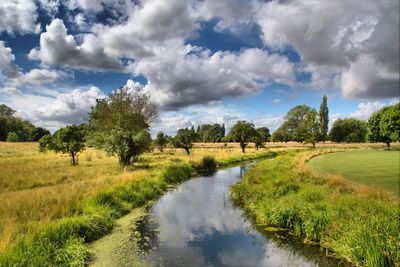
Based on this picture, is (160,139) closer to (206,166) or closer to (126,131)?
(206,166)

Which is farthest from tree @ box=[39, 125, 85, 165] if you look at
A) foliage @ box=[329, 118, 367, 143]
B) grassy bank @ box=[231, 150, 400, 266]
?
foliage @ box=[329, 118, 367, 143]

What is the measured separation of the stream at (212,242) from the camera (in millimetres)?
10281

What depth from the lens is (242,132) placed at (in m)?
72.4

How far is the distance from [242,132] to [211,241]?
61.0m

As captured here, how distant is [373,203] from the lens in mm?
12539

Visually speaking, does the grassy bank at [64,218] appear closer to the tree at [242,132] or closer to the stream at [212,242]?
the stream at [212,242]

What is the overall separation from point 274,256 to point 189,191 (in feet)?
45.6

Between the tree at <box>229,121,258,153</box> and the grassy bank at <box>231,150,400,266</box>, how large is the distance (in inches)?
2097

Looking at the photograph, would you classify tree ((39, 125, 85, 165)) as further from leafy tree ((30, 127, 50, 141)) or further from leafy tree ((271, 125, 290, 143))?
leafy tree ((271, 125, 290, 143))

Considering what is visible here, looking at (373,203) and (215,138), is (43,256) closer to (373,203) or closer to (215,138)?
(373,203)

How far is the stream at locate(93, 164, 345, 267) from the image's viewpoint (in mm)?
10281

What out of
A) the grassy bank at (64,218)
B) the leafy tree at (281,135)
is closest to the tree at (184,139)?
the grassy bank at (64,218)

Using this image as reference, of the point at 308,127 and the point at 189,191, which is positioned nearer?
the point at 189,191

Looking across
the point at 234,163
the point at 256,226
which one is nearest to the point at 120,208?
the point at 256,226
